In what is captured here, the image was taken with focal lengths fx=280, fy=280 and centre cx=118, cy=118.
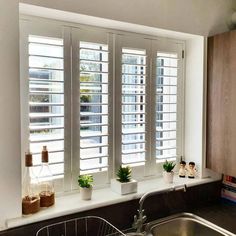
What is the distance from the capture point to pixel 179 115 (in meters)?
2.03

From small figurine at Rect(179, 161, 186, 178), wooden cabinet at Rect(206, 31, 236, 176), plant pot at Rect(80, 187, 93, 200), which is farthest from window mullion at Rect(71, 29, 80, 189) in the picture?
wooden cabinet at Rect(206, 31, 236, 176)

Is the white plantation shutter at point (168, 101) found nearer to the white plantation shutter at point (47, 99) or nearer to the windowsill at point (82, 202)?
the windowsill at point (82, 202)

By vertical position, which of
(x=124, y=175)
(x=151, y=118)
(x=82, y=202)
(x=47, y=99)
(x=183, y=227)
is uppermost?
(x=47, y=99)

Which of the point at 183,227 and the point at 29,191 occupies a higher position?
the point at 29,191

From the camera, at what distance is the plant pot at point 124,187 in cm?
158

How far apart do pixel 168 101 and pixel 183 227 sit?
829mm

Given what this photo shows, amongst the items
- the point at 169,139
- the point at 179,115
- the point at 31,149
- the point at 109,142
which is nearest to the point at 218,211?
the point at 169,139

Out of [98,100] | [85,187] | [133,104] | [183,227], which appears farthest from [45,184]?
[183,227]

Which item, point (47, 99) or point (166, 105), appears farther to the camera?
point (166, 105)

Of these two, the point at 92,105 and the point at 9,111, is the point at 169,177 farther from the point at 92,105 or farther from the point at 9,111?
the point at 9,111

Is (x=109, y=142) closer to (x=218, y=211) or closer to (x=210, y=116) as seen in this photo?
(x=210, y=116)

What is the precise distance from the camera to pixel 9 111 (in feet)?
4.05

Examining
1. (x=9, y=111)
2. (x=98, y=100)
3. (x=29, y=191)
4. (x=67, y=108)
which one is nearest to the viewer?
(x=9, y=111)

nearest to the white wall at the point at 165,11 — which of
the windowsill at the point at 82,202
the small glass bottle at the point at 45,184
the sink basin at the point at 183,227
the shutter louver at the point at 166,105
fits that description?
the shutter louver at the point at 166,105
